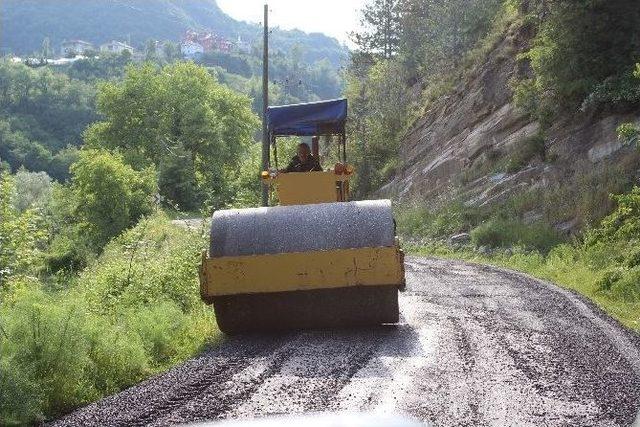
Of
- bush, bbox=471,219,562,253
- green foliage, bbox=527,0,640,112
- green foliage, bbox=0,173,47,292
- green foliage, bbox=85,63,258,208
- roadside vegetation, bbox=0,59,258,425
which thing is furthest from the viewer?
green foliage, bbox=85,63,258,208

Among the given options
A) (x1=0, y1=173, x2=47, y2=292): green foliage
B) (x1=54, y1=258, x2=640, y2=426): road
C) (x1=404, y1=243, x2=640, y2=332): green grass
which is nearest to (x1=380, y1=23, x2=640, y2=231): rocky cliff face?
(x1=404, y1=243, x2=640, y2=332): green grass

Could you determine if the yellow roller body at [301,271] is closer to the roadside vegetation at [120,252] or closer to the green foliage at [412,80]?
the roadside vegetation at [120,252]

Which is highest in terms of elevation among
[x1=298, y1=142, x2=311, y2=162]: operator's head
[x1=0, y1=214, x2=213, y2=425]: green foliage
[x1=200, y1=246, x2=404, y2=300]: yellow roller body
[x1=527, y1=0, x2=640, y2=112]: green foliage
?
[x1=527, y1=0, x2=640, y2=112]: green foliage

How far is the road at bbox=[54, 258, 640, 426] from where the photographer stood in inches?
274

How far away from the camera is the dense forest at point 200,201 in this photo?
911 centimetres

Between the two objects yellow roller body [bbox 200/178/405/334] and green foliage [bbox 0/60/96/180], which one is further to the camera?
green foliage [bbox 0/60/96/180]

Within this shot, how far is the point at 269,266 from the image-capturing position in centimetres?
1084

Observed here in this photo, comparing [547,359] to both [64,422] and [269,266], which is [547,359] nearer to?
[269,266]

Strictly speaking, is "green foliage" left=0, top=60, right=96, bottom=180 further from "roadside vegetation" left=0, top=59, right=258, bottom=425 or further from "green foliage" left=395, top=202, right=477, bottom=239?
"green foliage" left=395, top=202, right=477, bottom=239

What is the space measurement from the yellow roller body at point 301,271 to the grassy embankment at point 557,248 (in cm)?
351

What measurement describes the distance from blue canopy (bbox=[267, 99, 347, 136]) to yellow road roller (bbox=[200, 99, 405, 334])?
2703mm

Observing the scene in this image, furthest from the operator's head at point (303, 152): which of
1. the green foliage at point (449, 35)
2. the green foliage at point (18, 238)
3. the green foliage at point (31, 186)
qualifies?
the green foliage at point (31, 186)

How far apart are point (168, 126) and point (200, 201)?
32.8 feet

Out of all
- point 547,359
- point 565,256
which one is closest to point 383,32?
point 565,256
